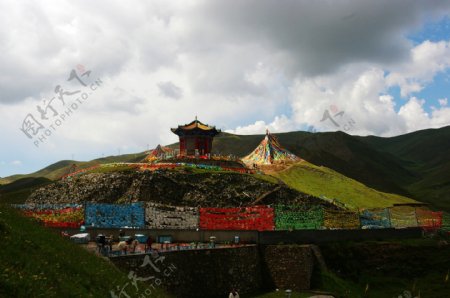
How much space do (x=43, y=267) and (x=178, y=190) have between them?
43370mm

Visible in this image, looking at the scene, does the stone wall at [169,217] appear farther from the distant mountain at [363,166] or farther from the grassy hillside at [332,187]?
the distant mountain at [363,166]

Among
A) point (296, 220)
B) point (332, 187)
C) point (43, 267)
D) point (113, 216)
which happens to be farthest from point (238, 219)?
point (332, 187)

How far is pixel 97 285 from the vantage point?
14391mm

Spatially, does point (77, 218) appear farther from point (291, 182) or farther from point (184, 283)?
point (291, 182)

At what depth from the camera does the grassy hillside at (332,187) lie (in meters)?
63.7

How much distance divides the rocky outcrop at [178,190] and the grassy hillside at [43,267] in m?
36.1

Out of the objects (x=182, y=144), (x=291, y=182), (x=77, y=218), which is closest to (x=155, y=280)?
(x=77, y=218)

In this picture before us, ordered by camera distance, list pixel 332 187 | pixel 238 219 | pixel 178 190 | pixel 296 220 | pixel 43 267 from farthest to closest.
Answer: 1. pixel 332 187
2. pixel 178 190
3. pixel 238 219
4. pixel 296 220
5. pixel 43 267

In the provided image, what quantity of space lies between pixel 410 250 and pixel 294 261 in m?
11.4

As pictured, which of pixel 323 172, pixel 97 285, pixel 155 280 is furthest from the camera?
pixel 323 172

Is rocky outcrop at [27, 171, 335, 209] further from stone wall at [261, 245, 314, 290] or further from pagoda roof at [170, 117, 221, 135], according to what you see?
stone wall at [261, 245, 314, 290]

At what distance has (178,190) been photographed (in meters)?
55.8

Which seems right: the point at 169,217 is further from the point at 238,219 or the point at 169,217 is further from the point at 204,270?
the point at 204,270

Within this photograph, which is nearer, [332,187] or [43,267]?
[43,267]
